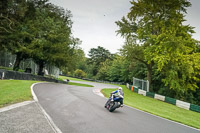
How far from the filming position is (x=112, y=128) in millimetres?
5801

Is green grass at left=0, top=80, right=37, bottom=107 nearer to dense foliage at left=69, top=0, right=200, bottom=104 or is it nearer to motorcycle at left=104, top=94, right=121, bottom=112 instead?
motorcycle at left=104, top=94, right=121, bottom=112

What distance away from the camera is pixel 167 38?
1745 cm

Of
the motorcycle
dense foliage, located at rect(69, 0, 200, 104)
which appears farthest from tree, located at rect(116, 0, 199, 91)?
the motorcycle

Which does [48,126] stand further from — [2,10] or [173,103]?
[2,10]

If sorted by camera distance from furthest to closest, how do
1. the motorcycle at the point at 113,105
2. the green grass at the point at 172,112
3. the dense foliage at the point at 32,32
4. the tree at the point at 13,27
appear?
the dense foliage at the point at 32,32 → the tree at the point at 13,27 → the green grass at the point at 172,112 → the motorcycle at the point at 113,105

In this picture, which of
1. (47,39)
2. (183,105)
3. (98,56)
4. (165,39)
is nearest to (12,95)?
(183,105)

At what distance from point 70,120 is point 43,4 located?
27.1m

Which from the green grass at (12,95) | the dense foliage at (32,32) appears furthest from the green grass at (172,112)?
the dense foliage at (32,32)

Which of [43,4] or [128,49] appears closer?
[128,49]

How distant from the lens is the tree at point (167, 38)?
57.7ft

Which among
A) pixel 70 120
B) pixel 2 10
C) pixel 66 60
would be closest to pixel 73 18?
pixel 66 60

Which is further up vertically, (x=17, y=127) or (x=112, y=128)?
(x=17, y=127)

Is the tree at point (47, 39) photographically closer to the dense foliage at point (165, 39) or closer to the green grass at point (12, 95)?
the dense foliage at point (165, 39)

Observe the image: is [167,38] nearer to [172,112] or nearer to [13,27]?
[172,112]
